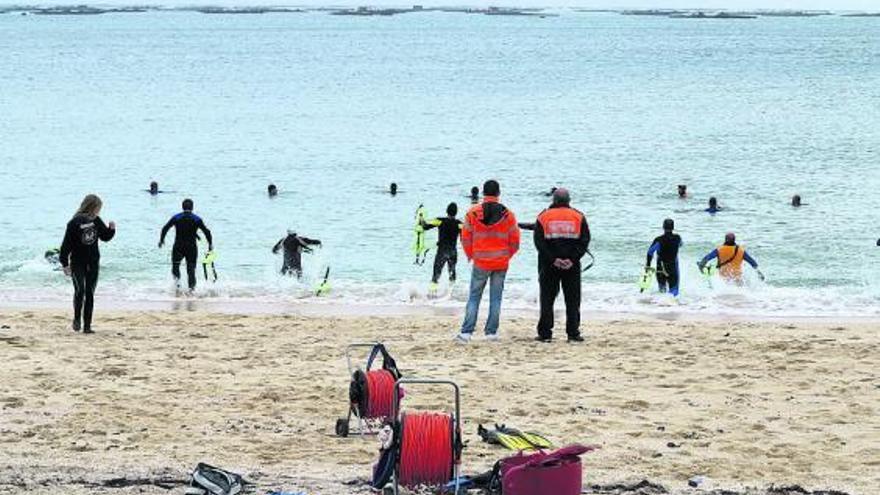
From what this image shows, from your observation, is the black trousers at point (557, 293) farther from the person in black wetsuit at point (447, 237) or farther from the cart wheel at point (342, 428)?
the person in black wetsuit at point (447, 237)

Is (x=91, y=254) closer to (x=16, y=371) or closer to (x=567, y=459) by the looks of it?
(x=16, y=371)

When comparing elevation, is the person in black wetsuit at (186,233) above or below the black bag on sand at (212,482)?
above

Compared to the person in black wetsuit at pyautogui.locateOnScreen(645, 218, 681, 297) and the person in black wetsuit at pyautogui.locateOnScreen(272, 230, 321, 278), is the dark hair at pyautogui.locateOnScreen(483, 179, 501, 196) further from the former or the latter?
the person in black wetsuit at pyautogui.locateOnScreen(272, 230, 321, 278)

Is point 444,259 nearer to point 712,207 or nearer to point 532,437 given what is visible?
point 532,437

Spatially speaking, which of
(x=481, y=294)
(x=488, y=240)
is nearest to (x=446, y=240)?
(x=481, y=294)

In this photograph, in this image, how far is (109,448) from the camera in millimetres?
9805

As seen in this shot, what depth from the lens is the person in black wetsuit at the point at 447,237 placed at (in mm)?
19547

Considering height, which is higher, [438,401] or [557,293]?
[557,293]

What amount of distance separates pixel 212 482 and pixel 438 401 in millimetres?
3103

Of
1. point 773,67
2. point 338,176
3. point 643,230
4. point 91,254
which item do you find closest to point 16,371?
point 91,254

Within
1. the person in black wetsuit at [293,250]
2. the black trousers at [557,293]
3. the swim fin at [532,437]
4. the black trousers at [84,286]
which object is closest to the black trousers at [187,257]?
the person in black wetsuit at [293,250]

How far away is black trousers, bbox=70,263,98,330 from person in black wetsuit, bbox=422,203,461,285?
5981 mm

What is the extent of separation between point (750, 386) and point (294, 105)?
2523 inches

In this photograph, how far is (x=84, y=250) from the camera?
14.1 metres
